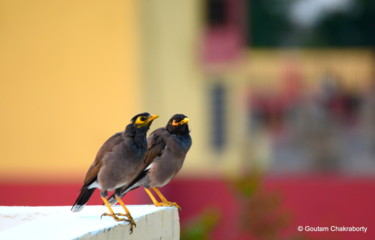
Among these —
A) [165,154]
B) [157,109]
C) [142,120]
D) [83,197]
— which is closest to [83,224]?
[83,197]

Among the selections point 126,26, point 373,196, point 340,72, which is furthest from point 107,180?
point 340,72

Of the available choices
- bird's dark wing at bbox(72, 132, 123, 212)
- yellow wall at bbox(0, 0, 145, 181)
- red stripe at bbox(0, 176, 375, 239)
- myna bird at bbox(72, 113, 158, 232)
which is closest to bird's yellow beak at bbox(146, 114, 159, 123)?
myna bird at bbox(72, 113, 158, 232)

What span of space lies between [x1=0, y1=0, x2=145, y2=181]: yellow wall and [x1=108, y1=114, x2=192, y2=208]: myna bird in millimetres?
8704

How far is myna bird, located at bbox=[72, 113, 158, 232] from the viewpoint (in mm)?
3027

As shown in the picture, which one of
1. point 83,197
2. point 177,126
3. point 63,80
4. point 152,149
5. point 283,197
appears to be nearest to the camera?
point 83,197

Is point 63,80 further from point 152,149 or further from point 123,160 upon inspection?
point 123,160

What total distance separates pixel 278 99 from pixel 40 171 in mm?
5451

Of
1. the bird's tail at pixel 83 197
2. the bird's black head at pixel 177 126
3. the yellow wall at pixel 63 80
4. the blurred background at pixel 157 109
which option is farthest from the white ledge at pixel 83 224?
the yellow wall at pixel 63 80

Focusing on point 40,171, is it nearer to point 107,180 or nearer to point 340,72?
point 340,72

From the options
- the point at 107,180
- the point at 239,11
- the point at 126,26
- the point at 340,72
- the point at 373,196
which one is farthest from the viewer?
the point at 340,72

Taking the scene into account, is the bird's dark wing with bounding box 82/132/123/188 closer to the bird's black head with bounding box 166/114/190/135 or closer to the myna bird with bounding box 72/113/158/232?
the myna bird with bounding box 72/113/158/232

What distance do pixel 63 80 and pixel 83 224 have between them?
373 inches

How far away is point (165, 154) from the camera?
3.30m

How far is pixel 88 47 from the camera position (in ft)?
40.1
